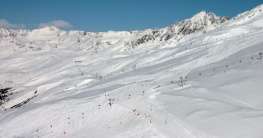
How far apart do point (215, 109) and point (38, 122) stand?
900cm

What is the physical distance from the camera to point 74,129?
16.4 meters

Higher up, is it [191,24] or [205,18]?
[205,18]

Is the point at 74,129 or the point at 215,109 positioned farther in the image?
the point at 74,129

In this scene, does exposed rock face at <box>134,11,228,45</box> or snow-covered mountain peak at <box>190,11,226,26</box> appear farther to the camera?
snow-covered mountain peak at <box>190,11,226,26</box>

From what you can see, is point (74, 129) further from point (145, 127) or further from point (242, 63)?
point (242, 63)

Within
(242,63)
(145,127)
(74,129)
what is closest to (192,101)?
(145,127)

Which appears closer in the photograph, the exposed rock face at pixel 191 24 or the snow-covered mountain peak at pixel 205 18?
the exposed rock face at pixel 191 24

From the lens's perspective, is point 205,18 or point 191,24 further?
point 191,24

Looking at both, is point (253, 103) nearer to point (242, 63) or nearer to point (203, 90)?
point (203, 90)

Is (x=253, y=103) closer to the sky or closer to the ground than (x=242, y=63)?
closer to the ground

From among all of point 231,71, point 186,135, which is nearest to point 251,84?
point 231,71

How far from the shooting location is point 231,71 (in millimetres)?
19719

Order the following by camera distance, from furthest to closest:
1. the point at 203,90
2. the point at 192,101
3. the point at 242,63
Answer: the point at 242,63 < the point at 203,90 < the point at 192,101

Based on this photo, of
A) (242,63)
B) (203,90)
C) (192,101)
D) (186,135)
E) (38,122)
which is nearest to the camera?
(186,135)
